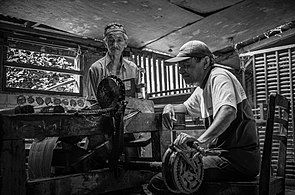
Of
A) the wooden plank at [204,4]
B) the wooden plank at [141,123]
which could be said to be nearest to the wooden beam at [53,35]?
the wooden plank at [204,4]

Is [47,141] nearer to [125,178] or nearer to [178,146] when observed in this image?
[125,178]

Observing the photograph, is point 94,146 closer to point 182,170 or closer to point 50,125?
point 50,125

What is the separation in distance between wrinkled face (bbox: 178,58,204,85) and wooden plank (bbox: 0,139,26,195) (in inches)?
63.3

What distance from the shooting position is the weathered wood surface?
258cm

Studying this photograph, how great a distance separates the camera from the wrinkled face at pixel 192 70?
2.97 metres

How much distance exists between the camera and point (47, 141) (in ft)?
10.9

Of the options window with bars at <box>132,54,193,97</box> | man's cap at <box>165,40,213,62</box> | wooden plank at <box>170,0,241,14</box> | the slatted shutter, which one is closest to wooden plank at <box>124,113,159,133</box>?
→ man's cap at <box>165,40,213,62</box>

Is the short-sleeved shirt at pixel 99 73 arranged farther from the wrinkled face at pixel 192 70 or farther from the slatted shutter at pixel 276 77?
the slatted shutter at pixel 276 77

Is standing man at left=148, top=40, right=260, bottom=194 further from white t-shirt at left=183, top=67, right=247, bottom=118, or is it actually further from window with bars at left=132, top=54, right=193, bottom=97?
window with bars at left=132, top=54, right=193, bottom=97

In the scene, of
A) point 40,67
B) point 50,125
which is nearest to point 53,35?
point 40,67

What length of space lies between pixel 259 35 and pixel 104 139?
214 inches

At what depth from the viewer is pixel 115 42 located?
4.86 m

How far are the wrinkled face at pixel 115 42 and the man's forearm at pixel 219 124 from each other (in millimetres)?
2745

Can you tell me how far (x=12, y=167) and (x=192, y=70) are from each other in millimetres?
1802
